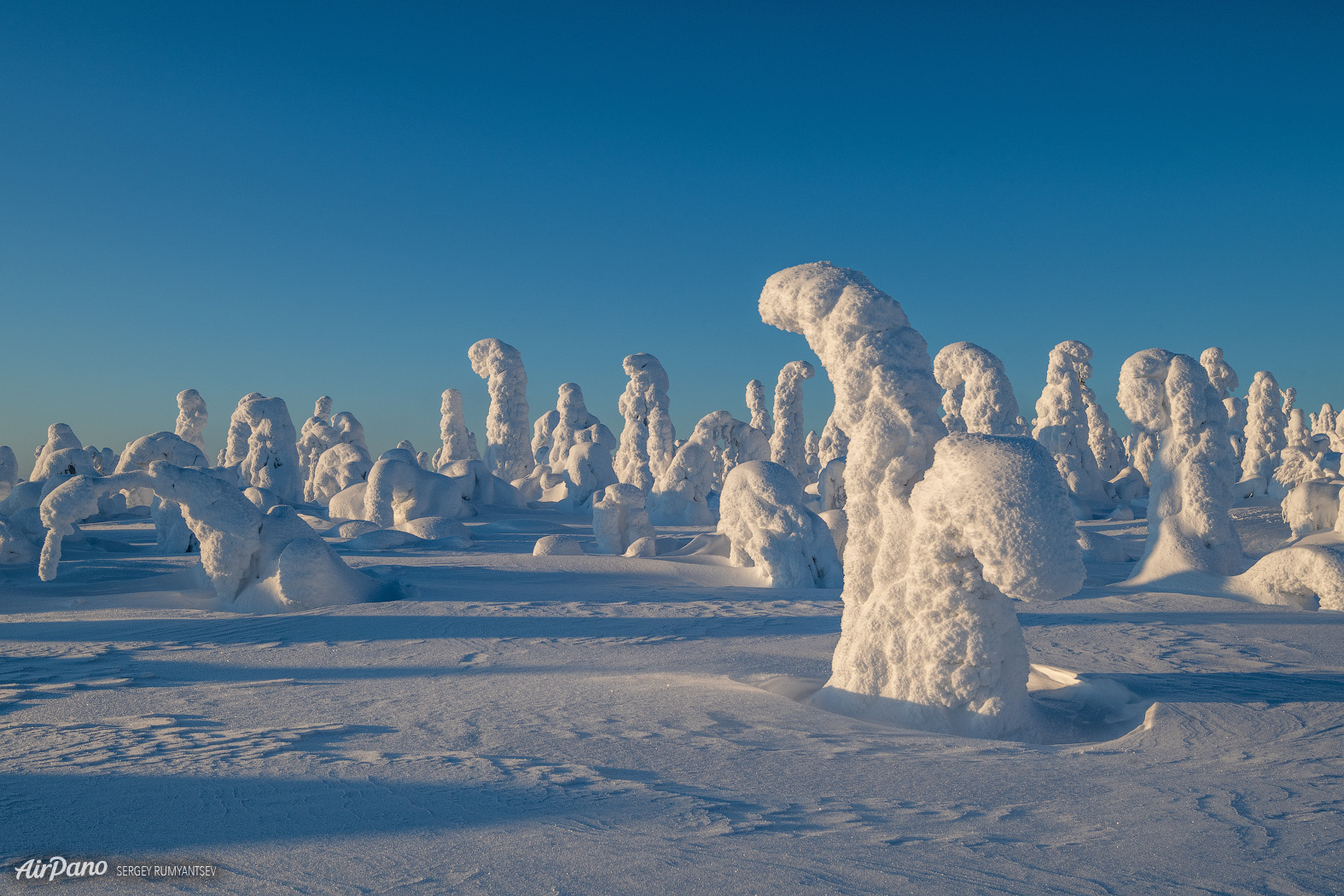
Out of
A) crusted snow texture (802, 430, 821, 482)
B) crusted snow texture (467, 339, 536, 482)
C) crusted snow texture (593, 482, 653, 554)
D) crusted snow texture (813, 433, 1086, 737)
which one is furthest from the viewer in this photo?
crusted snow texture (802, 430, 821, 482)

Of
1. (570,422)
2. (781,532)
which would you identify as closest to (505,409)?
(570,422)

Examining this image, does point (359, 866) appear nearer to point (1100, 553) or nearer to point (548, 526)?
point (1100, 553)

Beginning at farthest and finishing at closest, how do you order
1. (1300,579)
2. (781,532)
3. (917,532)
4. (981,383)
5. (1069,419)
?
(1069,419) → (981,383) → (781,532) → (1300,579) → (917,532)

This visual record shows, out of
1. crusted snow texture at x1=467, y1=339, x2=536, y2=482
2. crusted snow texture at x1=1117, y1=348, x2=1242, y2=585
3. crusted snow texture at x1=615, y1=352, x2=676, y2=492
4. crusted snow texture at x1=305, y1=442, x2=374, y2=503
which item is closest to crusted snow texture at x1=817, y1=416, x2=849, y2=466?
crusted snow texture at x1=615, y1=352, x2=676, y2=492

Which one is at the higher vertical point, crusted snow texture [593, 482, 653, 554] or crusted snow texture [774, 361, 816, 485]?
crusted snow texture [774, 361, 816, 485]

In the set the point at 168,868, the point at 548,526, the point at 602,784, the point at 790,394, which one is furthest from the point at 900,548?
the point at 790,394

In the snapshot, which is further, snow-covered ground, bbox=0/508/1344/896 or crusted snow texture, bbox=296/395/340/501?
crusted snow texture, bbox=296/395/340/501

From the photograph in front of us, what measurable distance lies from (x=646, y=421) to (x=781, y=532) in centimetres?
1527

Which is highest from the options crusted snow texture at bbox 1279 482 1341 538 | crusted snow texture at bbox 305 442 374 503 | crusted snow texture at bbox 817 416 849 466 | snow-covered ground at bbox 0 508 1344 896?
crusted snow texture at bbox 817 416 849 466

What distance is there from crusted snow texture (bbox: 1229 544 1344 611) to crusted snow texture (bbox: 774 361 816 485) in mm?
21035

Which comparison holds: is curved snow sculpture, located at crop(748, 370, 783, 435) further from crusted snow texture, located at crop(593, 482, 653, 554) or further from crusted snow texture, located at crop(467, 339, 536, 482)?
crusted snow texture, located at crop(593, 482, 653, 554)

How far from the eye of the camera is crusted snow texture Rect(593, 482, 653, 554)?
550 inches

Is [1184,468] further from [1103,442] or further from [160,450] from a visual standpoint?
[1103,442]

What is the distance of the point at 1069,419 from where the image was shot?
23.0m
